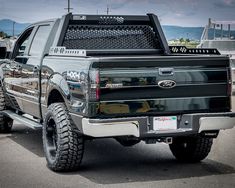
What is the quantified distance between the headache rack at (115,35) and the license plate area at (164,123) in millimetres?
1999

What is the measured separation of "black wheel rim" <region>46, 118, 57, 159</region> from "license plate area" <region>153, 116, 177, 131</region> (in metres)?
1.32

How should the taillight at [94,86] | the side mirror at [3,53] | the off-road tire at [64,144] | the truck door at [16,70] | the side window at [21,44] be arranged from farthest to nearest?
the side mirror at [3,53] < the side window at [21,44] < the truck door at [16,70] < the off-road tire at [64,144] < the taillight at [94,86]

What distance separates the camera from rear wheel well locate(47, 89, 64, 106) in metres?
7.66

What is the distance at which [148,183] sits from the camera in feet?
21.7

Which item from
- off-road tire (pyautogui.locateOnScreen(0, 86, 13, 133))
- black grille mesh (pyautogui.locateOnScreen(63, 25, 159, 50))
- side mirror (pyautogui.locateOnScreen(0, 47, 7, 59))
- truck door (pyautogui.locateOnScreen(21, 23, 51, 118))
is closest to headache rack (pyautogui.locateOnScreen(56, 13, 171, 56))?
black grille mesh (pyautogui.locateOnScreen(63, 25, 159, 50))

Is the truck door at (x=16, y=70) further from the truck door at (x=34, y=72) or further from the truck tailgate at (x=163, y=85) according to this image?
the truck tailgate at (x=163, y=85)

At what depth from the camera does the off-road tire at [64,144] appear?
690 cm

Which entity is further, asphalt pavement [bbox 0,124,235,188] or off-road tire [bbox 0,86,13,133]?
off-road tire [bbox 0,86,13,133]

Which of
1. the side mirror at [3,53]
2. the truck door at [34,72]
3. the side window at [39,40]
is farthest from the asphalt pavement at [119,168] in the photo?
the side mirror at [3,53]

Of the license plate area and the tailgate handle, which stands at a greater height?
the tailgate handle

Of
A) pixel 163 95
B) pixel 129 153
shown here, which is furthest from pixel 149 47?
pixel 163 95

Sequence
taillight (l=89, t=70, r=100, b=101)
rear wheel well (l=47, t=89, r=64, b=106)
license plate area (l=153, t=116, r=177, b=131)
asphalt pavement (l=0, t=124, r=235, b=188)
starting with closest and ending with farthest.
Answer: taillight (l=89, t=70, r=100, b=101) → asphalt pavement (l=0, t=124, r=235, b=188) → license plate area (l=153, t=116, r=177, b=131) → rear wheel well (l=47, t=89, r=64, b=106)

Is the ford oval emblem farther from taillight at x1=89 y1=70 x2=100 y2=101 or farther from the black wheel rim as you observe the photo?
the black wheel rim

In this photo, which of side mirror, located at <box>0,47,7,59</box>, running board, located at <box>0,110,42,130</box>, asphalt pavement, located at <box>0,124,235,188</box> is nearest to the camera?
asphalt pavement, located at <box>0,124,235,188</box>
